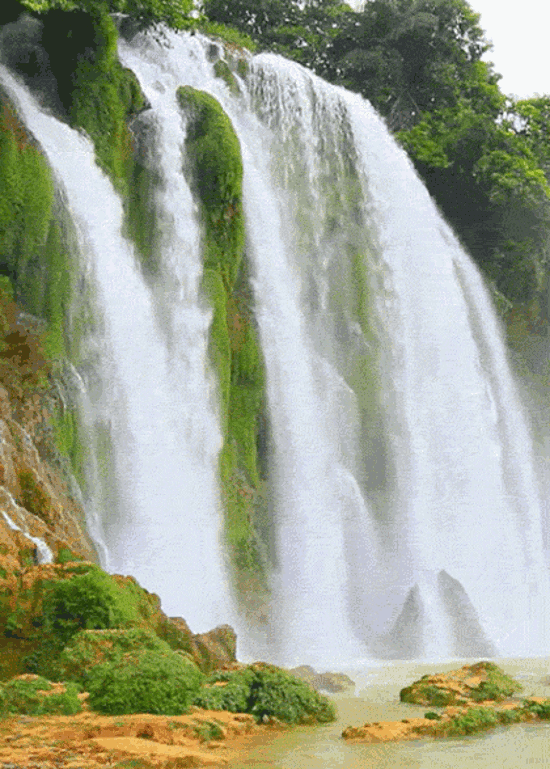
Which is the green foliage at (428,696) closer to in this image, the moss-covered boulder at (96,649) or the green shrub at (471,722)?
the green shrub at (471,722)

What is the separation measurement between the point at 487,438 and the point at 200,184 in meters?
9.53

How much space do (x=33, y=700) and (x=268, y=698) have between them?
1.90 meters

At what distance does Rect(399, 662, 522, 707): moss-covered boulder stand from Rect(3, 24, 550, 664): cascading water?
5.35 metres

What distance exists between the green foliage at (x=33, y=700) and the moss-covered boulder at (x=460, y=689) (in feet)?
11.8

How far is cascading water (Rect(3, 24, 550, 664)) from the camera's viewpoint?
15953 millimetres

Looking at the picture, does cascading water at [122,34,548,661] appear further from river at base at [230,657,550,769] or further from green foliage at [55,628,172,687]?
river at base at [230,657,550,769]

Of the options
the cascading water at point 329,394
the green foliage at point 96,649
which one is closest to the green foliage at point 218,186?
the cascading water at point 329,394

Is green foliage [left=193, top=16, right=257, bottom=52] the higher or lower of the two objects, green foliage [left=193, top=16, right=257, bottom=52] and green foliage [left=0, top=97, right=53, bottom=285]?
the higher

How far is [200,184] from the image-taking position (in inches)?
747

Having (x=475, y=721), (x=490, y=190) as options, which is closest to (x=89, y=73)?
(x=475, y=721)

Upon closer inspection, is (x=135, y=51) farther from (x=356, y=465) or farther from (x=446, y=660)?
(x=446, y=660)

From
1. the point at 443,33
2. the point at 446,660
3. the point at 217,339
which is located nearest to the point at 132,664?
the point at 446,660

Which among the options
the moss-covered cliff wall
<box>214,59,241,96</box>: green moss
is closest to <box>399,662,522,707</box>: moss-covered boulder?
the moss-covered cliff wall

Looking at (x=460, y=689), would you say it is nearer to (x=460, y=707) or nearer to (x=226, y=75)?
(x=460, y=707)
